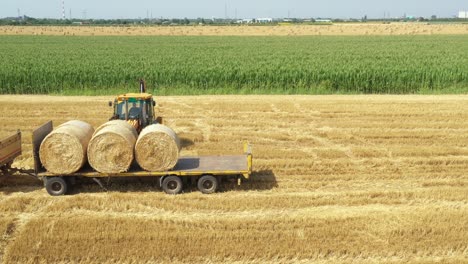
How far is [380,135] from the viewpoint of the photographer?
15.5 metres

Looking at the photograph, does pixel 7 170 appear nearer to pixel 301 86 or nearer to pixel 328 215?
pixel 328 215

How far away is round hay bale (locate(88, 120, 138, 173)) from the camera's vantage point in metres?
10.2

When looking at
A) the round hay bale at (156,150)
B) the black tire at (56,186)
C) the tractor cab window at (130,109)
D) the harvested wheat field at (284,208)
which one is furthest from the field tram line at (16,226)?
the tractor cab window at (130,109)

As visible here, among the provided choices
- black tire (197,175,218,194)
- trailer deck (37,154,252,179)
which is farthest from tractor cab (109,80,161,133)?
black tire (197,175,218,194)

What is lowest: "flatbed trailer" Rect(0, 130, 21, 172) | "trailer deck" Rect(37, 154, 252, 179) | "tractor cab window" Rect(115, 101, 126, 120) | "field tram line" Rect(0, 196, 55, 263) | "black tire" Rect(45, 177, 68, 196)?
"field tram line" Rect(0, 196, 55, 263)

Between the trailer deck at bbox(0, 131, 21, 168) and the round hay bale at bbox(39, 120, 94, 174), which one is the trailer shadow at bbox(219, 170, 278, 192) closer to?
the round hay bale at bbox(39, 120, 94, 174)

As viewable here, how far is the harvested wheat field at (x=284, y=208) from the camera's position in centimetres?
812

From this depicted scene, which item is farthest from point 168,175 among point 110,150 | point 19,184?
point 19,184

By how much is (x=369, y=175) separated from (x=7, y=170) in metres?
7.83

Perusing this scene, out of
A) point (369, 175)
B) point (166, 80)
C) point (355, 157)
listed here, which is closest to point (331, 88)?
point (166, 80)

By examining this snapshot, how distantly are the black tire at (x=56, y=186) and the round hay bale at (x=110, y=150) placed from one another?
0.71 m

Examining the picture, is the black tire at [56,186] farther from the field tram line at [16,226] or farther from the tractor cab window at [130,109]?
the tractor cab window at [130,109]

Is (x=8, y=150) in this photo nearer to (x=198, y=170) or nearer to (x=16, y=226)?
(x=16, y=226)

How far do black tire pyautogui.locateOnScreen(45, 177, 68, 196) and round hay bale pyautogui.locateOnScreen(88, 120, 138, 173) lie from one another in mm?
711
